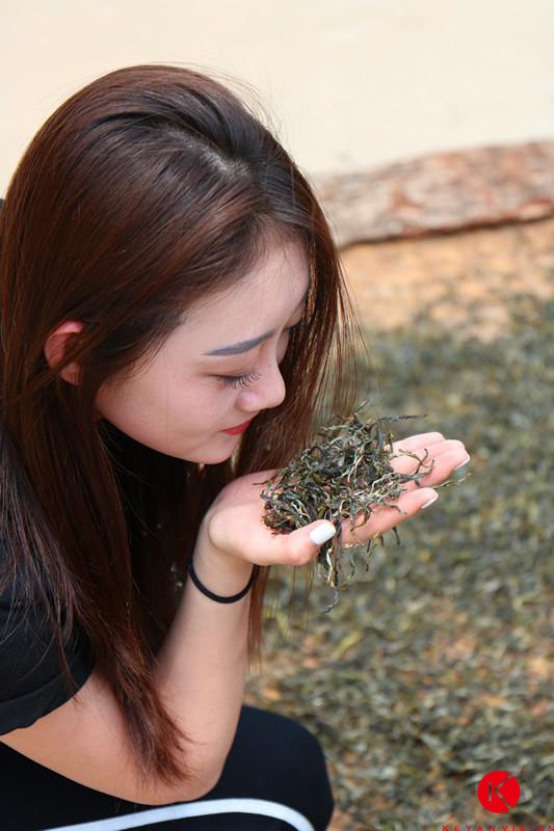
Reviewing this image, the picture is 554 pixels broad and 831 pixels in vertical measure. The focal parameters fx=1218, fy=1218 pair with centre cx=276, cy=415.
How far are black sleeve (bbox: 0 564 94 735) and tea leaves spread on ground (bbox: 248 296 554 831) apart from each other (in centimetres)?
94

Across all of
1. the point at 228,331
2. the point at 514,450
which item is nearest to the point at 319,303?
the point at 228,331

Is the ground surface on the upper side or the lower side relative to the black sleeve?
lower

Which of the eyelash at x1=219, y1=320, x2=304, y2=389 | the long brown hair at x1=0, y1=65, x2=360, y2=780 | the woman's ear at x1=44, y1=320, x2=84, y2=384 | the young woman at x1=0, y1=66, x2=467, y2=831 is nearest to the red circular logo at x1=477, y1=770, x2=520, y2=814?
the young woman at x1=0, y1=66, x2=467, y2=831

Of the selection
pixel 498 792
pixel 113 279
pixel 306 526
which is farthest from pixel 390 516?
pixel 498 792

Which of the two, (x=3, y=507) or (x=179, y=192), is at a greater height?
(x=179, y=192)

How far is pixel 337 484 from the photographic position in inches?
55.8

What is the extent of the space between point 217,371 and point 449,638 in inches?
52.8

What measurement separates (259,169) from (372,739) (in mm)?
1286

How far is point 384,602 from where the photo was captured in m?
2.56

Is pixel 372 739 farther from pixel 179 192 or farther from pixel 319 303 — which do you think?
pixel 179 192

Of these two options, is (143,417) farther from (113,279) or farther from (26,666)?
(26,666)

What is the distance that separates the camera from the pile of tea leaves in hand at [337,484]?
1342mm

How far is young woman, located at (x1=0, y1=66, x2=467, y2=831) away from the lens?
1.20m

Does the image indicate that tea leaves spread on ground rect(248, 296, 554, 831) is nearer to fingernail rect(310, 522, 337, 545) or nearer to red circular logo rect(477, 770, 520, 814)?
red circular logo rect(477, 770, 520, 814)
